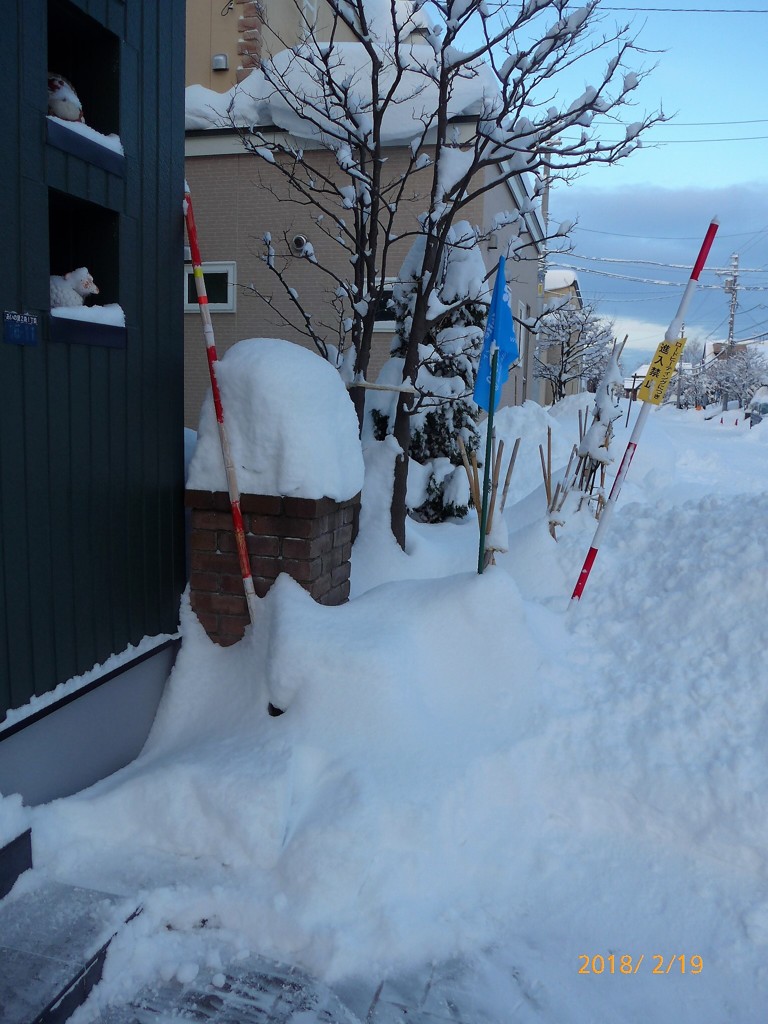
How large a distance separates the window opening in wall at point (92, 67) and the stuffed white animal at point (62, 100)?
15 centimetres

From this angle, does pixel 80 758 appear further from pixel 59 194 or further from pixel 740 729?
pixel 740 729

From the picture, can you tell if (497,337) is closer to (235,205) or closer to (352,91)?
(352,91)

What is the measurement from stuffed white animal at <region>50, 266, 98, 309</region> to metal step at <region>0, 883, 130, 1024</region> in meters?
2.10

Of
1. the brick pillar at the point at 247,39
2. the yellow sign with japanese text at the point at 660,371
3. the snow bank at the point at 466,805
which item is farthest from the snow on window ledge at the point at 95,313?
the brick pillar at the point at 247,39

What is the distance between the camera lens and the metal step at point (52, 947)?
6.63 feet

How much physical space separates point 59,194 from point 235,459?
→ 1.27 meters

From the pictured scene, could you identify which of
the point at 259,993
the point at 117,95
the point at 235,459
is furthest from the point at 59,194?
the point at 259,993

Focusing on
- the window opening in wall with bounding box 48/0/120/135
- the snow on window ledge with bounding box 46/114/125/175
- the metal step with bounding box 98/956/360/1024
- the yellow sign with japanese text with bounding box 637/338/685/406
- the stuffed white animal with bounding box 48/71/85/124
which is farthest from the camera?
the yellow sign with japanese text with bounding box 637/338/685/406

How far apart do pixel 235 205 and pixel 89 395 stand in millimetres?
9454

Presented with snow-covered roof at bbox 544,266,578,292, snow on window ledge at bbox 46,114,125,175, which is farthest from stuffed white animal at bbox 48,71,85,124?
snow-covered roof at bbox 544,266,578,292

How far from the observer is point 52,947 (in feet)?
7.30

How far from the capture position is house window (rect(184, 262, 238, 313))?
11.6 m

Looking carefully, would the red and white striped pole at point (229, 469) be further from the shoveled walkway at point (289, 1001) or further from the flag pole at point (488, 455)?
the shoveled walkway at point (289, 1001)

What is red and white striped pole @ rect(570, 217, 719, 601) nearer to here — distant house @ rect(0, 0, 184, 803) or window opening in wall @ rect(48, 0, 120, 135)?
distant house @ rect(0, 0, 184, 803)
